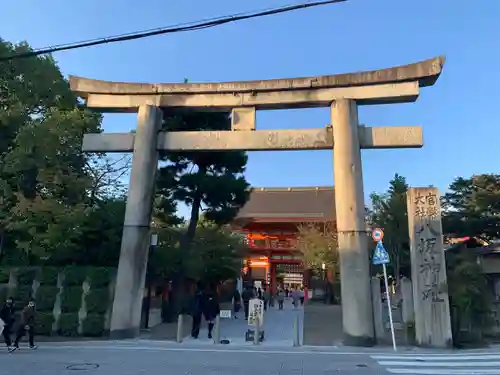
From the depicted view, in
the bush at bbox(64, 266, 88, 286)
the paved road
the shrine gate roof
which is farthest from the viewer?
the shrine gate roof

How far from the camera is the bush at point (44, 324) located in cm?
1348

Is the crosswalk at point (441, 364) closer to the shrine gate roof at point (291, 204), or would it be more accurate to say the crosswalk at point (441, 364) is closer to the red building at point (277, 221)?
the red building at point (277, 221)

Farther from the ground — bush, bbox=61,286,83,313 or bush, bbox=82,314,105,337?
bush, bbox=61,286,83,313

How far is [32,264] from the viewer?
51.1 feet

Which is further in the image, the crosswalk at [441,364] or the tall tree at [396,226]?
the tall tree at [396,226]

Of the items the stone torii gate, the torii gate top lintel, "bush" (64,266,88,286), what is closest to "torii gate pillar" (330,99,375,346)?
the stone torii gate

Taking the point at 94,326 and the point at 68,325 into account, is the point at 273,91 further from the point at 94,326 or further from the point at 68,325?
the point at 68,325

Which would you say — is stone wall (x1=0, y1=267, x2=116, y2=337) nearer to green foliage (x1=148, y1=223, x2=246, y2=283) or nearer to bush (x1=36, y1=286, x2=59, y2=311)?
bush (x1=36, y1=286, x2=59, y2=311)

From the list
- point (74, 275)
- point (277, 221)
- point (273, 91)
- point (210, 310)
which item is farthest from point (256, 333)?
point (277, 221)

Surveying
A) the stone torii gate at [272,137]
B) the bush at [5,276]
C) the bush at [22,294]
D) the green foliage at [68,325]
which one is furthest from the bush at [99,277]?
the bush at [5,276]

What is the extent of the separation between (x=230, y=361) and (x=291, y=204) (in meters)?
26.2

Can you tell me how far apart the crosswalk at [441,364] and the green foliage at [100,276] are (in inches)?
334

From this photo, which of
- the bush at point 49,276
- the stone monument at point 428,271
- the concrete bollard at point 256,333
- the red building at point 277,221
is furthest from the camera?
the red building at point 277,221

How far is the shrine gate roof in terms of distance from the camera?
3062 centimetres
